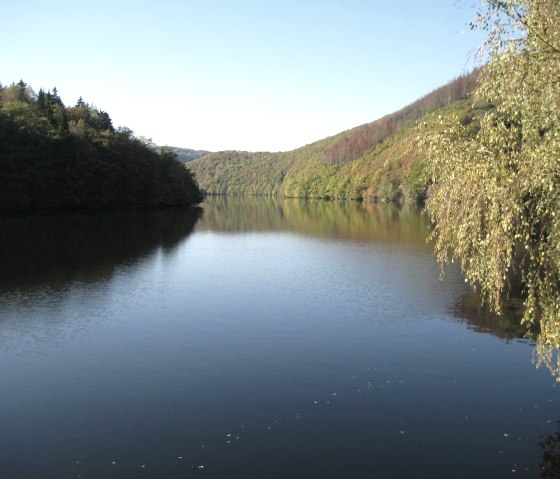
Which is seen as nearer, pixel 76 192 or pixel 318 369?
pixel 318 369

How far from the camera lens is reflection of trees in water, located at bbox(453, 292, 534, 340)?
794 inches

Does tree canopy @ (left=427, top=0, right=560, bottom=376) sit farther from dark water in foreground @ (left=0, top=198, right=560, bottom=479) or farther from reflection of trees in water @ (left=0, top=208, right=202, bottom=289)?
reflection of trees in water @ (left=0, top=208, right=202, bottom=289)

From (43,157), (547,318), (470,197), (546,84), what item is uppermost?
(43,157)

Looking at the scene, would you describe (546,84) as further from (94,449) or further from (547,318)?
(94,449)

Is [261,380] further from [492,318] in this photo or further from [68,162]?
[68,162]

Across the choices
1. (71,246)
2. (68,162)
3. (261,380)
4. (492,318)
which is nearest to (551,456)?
(261,380)

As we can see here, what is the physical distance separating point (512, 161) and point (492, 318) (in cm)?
1445

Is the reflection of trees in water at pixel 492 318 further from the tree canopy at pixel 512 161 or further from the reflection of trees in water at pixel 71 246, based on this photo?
the reflection of trees in water at pixel 71 246

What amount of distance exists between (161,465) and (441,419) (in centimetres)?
690

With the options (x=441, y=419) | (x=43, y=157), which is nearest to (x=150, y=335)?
(x=441, y=419)

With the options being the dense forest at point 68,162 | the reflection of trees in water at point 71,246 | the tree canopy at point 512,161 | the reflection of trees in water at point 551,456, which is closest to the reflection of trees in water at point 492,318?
the reflection of trees in water at point 551,456

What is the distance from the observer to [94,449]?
11023 mm

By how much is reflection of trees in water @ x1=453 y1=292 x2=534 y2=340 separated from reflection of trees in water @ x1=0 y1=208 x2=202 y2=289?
63.7 ft

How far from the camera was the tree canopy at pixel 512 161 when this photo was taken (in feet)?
29.0
